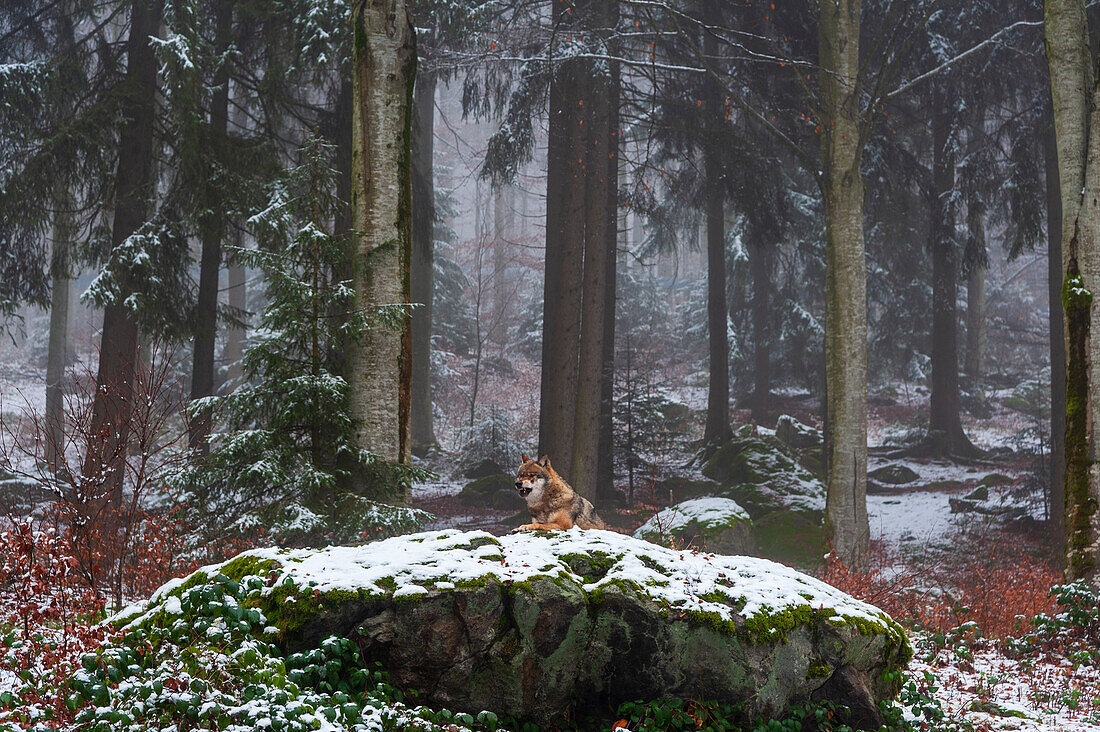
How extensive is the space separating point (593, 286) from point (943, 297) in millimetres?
11125

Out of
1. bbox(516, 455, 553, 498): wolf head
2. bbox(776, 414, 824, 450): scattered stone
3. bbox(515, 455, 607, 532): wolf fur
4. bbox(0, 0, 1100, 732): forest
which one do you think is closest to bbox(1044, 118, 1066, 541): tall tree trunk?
bbox(0, 0, 1100, 732): forest

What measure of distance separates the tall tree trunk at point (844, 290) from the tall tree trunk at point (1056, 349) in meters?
5.48

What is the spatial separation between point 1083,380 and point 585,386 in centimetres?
698

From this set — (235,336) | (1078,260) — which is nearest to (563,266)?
(1078,260)

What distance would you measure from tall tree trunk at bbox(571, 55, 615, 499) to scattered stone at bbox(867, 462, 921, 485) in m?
10.2

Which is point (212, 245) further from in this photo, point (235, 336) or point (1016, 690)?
point (235, 336)

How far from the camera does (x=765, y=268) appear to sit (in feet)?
79.3

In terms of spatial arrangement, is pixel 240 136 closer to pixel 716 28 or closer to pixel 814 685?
pixel 716 28

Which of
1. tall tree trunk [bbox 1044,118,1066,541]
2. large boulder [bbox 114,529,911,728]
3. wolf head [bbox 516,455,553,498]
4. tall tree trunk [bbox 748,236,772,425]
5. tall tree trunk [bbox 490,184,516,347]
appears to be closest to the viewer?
large boulder [bbox 114,529,911,728]

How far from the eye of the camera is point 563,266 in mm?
13023

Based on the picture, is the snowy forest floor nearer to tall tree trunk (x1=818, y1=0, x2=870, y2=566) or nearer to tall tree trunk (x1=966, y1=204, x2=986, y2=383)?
tall tree trunk (x1=818, y1=0, x2=870, y2=566)

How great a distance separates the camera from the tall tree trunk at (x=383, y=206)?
28.1ft

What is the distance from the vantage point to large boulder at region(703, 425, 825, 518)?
15.9 meters

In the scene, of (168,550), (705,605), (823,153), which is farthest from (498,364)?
(705,605)
